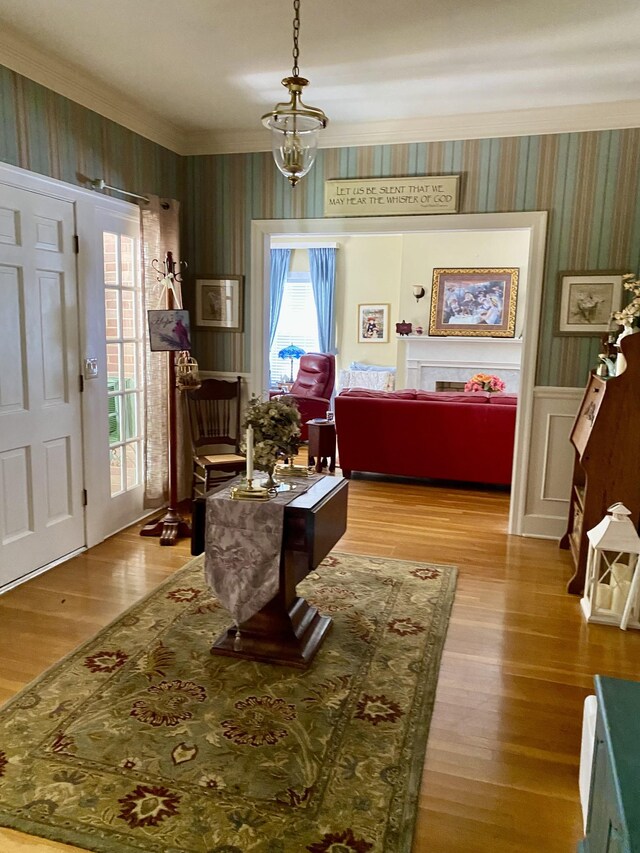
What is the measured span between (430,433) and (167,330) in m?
2.41

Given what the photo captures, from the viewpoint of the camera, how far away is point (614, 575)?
311cm

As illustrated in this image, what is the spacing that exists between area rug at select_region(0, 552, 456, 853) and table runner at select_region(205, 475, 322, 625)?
0.31 meters

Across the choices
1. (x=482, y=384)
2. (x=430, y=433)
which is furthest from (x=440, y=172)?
(x=482, y=384)

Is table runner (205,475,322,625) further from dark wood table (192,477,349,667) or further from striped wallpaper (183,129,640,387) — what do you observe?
striped wallpaper (183,129,640,387)

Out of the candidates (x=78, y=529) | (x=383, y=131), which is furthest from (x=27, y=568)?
(x=383, y=131)

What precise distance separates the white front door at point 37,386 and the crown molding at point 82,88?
2.03 feet

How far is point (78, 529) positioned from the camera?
150 inches

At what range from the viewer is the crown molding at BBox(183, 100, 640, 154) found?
387cm

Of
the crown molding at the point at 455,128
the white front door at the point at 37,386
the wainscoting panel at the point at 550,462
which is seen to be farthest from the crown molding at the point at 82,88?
the wainscoting panel at the point at 550,462

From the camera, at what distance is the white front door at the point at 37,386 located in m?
3.18

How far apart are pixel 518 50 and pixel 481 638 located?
2904mm

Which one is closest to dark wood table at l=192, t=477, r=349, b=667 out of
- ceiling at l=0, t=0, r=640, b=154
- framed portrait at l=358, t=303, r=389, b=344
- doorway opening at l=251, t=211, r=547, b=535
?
doorway opening at l=251, t=211, r=547, b=535

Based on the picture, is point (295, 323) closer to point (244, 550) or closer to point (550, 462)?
point (550, 462)

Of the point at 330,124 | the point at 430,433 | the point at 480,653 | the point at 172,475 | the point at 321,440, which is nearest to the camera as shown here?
the point at 480,653
